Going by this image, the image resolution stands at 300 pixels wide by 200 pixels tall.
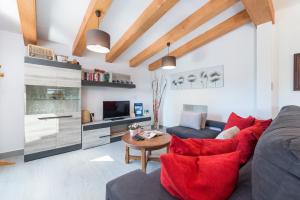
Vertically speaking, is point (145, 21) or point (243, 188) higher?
point (145, 21)

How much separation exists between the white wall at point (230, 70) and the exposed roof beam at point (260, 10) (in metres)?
0.46

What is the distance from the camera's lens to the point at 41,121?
110 inches

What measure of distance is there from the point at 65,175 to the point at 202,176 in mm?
2217

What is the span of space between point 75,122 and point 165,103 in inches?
114

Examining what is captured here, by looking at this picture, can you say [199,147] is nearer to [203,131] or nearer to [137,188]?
[137,188]

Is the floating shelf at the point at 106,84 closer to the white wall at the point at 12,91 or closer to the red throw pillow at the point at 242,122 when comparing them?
the white wall at the point at 12,91

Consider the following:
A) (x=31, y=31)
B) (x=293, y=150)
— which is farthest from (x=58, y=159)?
(x=293, y=150)

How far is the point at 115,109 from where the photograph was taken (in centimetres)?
409

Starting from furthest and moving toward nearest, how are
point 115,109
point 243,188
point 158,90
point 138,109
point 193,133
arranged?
1. point 158,90
2. point 138,109
3. point 115,109
4. point 193,133
5. point 243,188

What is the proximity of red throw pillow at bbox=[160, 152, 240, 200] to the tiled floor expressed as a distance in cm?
141

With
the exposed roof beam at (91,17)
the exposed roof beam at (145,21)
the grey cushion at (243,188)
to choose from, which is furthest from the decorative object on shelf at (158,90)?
the grey cushion at (243,188)

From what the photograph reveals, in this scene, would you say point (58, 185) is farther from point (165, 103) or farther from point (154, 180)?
point (165, 103)

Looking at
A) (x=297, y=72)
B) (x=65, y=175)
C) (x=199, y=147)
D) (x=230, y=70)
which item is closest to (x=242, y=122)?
(x=297, y=72)

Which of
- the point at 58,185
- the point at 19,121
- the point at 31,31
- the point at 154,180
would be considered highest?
the point at 31,31
